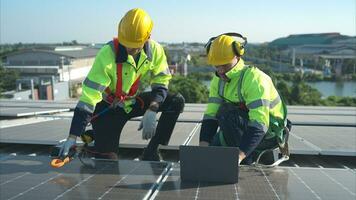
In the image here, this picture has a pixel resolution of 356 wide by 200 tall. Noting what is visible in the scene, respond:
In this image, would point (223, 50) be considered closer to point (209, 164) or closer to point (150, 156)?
point (209, 164)

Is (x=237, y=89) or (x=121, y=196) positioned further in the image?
(x=237, y=89)

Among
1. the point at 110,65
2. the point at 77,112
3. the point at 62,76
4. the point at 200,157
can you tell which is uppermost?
the point at 110,65

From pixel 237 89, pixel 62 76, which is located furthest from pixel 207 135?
pixel 62 76

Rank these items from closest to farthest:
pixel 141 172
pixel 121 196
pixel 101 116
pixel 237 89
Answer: pixel 121 196
pixel 141 172
pixel 237 89
pixel 101 116

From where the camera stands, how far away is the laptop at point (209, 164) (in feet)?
10.9

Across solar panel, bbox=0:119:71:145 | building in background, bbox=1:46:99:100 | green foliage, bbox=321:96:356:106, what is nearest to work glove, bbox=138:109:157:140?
solar panel, bbox=0:119:71:145

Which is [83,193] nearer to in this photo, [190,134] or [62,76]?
[190,134]

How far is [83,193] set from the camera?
3.09 metres

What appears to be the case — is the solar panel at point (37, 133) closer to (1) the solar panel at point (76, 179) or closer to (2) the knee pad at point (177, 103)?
(1) the solar panel at point (76, 179)

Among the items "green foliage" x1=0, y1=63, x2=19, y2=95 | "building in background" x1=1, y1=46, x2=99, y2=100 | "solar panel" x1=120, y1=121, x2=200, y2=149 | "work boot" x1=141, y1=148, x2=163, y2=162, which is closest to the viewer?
"work boot" x1=141, y1=148, x2=163, y2=162

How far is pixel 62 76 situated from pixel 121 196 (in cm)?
5562

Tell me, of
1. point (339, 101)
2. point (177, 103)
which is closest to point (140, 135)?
point (177, 103)

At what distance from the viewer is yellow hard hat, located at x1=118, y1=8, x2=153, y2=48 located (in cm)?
402

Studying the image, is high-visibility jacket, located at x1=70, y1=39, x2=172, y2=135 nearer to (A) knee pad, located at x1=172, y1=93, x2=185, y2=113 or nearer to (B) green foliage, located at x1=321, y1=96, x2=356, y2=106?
(A) knee pad, located at x1=172, y1=93, x2=185, y2=113
